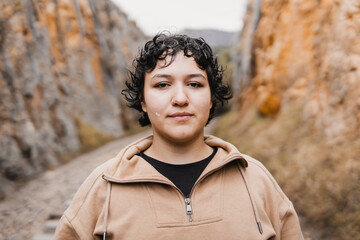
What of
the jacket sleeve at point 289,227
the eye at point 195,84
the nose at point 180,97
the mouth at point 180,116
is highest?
the eye at point 195,84

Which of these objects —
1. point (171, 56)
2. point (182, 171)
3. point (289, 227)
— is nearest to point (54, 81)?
point (171, 56)

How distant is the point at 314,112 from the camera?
5984 mm

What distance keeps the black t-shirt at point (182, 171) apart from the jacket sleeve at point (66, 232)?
52 centimetres

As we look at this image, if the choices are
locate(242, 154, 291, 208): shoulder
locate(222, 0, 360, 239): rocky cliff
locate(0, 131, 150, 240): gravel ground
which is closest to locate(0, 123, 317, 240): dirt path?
locate(0, 131, 150, 240): gravel ground

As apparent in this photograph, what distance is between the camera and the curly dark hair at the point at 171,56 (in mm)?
1681

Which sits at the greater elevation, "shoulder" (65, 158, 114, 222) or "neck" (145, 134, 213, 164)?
"neck" (145, 134, 213, 164)

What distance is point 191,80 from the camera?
1.62 m

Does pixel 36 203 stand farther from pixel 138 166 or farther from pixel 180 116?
pixel 180 116

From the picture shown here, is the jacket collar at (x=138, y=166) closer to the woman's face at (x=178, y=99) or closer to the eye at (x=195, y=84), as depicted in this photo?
the woman's face at (x=178, y=99)

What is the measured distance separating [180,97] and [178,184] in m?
0.46

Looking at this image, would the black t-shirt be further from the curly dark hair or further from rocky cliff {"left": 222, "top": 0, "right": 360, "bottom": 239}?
rocky cliff {"left": 222, "top": 0, "right": 360, "bottom": 239}

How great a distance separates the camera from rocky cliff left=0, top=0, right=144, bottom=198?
6.21 m

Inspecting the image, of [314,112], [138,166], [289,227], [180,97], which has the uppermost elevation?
[180,97]

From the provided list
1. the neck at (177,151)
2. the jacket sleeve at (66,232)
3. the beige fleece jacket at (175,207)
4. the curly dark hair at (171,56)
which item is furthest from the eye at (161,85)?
the jacket sleeve at (66,232)
